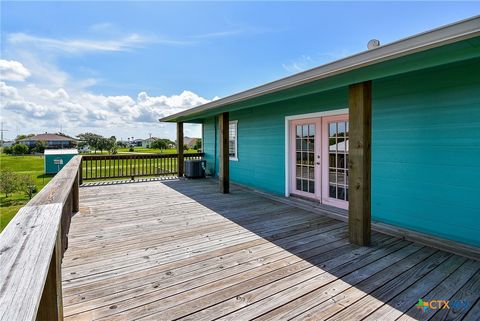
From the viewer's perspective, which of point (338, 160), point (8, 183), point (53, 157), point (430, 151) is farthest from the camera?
point (53, 157)

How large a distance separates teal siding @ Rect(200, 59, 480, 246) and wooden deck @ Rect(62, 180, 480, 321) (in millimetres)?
484

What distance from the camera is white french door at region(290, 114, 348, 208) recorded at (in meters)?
4.42

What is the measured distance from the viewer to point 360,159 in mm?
2996

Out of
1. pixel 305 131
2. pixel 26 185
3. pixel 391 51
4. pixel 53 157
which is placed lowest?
pixel 26 185

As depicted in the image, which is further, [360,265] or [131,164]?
[131,164]

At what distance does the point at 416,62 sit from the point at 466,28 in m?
0.57

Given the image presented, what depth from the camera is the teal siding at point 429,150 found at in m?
2.86

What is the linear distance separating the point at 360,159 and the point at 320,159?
1.84 meters

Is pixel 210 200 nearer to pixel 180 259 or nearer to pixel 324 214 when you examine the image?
pixel 324 214

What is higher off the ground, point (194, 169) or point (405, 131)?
point (405, 131)

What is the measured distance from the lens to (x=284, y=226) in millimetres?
3738

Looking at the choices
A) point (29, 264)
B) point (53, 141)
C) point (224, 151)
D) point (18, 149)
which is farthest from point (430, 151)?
point (53, 141)

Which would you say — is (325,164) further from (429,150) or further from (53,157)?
(53,157)

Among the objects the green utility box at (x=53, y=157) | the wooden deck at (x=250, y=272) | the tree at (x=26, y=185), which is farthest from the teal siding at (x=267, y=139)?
the tree at (x=26, y=185)
